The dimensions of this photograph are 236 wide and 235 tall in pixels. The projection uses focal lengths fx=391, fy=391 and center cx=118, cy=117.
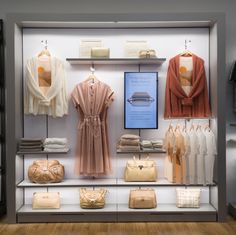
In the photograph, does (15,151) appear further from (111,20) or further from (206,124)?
(206,124)

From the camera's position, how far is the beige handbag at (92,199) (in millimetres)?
4770

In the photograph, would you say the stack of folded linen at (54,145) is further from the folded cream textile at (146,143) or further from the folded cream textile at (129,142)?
the folded cream textile at (146,143)

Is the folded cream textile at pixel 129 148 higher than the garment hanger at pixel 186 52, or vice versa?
the garment hanger at pixel 186 52

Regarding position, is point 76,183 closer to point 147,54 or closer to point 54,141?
point 54,141

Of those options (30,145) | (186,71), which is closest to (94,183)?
(30,145)

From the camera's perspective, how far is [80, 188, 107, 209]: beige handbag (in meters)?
4.77

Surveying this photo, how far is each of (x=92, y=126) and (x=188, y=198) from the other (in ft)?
4.91

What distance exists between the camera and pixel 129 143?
486 cm

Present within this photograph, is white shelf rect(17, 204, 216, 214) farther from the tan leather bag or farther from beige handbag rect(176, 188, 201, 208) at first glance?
the tan leather bag

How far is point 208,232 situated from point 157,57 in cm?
225

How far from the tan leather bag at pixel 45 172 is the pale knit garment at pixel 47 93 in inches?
24.5

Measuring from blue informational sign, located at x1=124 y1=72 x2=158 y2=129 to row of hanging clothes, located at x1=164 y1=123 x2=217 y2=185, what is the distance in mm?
416

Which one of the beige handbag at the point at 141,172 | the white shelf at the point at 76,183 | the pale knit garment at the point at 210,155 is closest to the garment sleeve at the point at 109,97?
the beige handbag at the point at 141,172

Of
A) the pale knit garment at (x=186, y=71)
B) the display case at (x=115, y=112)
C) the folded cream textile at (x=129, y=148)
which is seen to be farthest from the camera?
the pale knit garment at (x=186, y=71)
